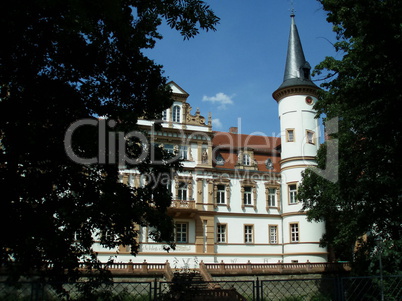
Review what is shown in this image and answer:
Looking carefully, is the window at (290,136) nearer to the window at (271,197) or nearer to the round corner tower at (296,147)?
the round corner tower at (296,147)

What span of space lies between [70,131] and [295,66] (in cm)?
2998

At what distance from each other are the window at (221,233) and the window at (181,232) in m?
2.67

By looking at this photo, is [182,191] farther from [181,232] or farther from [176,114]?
[176,114]

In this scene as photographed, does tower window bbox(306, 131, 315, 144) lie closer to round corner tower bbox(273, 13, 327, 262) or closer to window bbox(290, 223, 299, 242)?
round corner tower bbox(273, 13, 327, 262)

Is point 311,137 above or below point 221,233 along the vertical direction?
above

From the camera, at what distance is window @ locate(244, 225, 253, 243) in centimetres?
3388

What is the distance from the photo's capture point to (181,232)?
3175 cm

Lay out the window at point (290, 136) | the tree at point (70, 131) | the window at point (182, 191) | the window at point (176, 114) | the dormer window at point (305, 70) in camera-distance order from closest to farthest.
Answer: the tree at point (70, 131), the window at point (182, 191), the window at point (176, 114), the window at point (290, 136), the dormer window at point (305, 70)

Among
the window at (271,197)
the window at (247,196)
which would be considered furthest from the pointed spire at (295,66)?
the window at (247,196)

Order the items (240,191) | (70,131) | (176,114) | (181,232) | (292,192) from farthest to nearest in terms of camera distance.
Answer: (240,191)
(292,192)
(176,114)
(181,232)
(70,131)

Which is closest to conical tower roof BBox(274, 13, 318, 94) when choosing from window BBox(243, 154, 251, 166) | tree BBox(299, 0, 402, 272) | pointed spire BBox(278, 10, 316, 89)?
pointed spire BBox(278, 10, 316, 89)

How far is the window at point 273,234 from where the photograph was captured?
3438 cm

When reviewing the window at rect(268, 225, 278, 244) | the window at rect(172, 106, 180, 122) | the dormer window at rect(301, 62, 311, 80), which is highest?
the dormer window at rect(301, 62, 311, 80)

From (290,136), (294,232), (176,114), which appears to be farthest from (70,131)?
(290,136)
